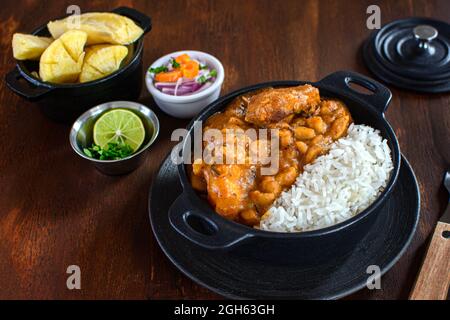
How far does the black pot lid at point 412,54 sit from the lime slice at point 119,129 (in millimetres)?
1296

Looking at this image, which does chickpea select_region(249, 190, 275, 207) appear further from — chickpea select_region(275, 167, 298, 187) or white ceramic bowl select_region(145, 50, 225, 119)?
white ceramic bowl select_region(145, 50, 225, 119)

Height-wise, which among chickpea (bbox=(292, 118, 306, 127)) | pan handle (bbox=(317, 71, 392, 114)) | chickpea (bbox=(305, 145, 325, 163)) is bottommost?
chickpea (bbox=(305, 145, 325, 163))

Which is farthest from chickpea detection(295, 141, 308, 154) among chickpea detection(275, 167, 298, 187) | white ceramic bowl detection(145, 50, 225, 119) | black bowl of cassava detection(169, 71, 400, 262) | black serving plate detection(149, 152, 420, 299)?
white ceramic bowl detection(145, 50, 225, 119)

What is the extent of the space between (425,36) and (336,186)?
1.28 m

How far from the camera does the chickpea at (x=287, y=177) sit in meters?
2.00

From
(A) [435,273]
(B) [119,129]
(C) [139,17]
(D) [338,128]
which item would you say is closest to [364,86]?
(D) [338,128]

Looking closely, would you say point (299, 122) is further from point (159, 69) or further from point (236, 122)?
point (159, 69)

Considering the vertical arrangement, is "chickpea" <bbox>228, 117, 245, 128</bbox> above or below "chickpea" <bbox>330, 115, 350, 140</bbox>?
below

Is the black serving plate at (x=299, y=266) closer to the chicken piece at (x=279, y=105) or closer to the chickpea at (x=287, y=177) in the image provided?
the chickpea at (x=287, y=177)

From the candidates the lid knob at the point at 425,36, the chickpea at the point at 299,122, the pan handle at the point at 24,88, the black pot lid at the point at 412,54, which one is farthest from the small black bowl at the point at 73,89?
the lid knob at the point at 425,36

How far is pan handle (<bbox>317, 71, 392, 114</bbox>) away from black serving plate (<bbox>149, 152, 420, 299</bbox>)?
0.40 meters

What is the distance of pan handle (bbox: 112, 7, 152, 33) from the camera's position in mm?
2793

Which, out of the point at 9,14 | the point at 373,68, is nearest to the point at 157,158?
the point at 373,68

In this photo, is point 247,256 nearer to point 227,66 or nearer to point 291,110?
point 291,110
